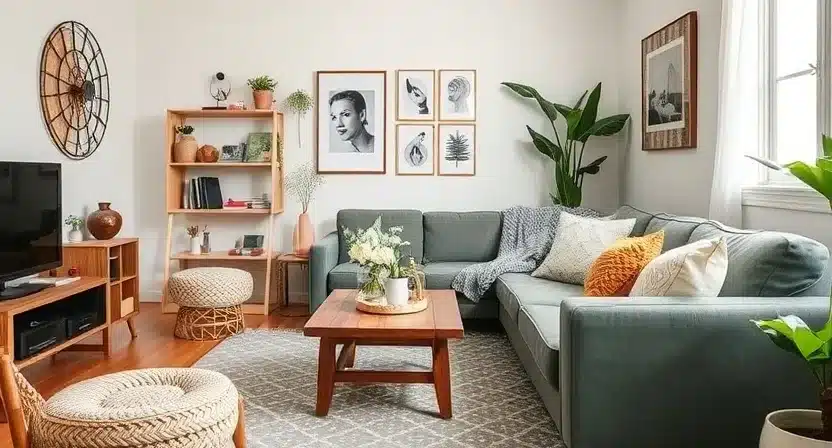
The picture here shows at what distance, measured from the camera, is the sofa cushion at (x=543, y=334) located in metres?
2.63

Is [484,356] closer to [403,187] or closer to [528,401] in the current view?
[528,401]

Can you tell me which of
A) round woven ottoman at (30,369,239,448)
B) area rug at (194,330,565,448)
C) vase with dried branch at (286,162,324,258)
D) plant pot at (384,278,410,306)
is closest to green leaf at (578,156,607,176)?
area rug at (194,330,565,448)

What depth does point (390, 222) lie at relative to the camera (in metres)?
5.24

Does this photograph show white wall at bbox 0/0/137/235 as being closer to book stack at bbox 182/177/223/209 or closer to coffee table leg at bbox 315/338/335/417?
book stack at bbox 182/177/223/209

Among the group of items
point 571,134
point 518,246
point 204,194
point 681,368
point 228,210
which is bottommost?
point 681,368

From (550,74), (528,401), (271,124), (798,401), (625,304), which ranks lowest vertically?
(528,401)

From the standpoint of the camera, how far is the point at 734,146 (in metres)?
3.39

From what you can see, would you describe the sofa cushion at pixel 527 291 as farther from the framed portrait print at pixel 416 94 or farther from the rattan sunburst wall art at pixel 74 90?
the rattan sunburst wall art at pixel 74 90

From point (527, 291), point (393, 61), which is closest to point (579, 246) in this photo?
point (527, 291)

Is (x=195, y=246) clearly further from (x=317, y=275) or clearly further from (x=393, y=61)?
(x=393, y=61)

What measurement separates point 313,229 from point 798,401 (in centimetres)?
395

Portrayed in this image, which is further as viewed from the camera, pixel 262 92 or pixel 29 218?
pixel 262 92

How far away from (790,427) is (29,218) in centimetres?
348

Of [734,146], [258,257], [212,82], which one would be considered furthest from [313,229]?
[734,146]
